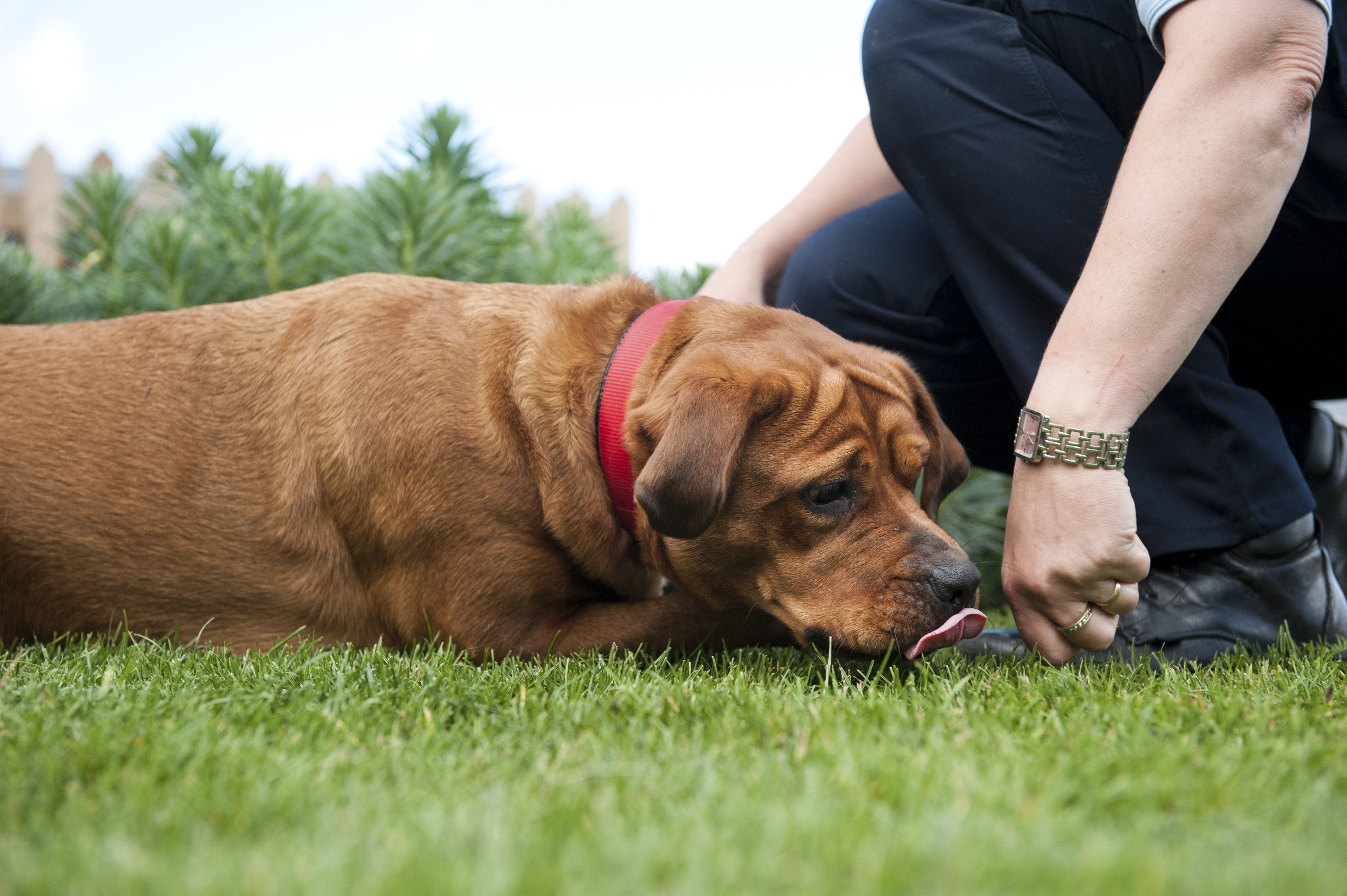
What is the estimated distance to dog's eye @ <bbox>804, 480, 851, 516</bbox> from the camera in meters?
2.53

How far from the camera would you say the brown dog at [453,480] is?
2523mm

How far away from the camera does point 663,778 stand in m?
1.55

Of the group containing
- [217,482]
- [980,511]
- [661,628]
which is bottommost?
[980,511]

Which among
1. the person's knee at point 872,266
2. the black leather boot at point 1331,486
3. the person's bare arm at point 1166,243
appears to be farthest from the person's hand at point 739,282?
the black leather boot at point 1331,486

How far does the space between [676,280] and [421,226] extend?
1713 millimetres

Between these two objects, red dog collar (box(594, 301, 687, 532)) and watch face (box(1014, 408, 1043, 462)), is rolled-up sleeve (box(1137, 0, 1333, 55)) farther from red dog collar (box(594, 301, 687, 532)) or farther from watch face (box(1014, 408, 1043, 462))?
red dog collar (box(594, 301, 687, 532))

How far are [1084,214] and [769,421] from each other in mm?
1141

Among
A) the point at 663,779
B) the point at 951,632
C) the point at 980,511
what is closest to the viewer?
the point at 663,779

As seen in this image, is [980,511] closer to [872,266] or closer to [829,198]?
[829,198]

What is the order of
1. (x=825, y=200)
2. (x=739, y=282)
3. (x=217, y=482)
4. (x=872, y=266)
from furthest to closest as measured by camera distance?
(x=825, y=200)
(x=739, y=282)
(x=872, y=266)
(x=217, y=482)

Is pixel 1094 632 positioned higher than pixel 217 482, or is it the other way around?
pixel 217 482

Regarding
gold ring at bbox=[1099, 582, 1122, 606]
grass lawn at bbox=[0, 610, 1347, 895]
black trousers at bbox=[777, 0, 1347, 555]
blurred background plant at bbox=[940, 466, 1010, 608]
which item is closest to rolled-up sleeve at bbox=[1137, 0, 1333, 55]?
black trousers at bbox=[777, 0, 1347, 555]

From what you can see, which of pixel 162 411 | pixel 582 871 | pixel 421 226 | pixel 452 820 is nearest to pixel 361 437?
pixel 162 411

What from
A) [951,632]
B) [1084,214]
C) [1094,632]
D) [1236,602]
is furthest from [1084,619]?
[1084,214]
